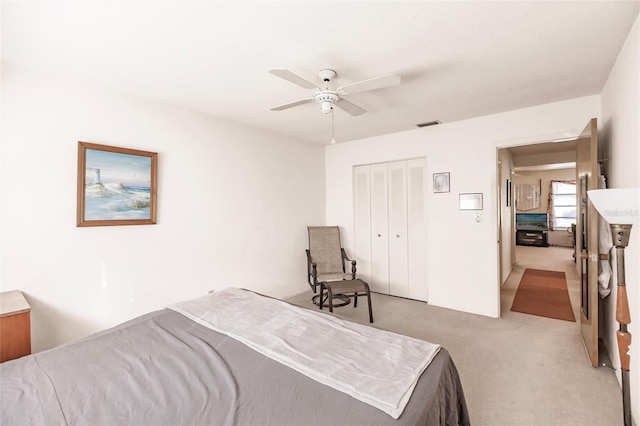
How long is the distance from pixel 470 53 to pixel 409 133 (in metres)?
2.12

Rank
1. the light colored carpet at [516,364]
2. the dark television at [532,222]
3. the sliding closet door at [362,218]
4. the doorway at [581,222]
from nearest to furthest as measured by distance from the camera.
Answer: the light colored carpet at [516,364]
the doorway at [581,222]
the sliding closet door at [362,218]
the dark television at [532,222]

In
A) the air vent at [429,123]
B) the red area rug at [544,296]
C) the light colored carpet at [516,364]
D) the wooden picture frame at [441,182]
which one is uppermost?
the air vent at [429,123]

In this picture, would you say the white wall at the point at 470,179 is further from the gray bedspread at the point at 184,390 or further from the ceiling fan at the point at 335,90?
the gray bedspread at the point at 184,390

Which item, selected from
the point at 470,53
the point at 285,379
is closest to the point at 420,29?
the point at 470,53

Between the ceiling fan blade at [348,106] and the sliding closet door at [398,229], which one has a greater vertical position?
the ceiling fan blade at [348,106]

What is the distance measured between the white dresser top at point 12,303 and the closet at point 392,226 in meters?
3.94

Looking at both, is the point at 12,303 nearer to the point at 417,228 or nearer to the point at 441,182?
the point at 417,228

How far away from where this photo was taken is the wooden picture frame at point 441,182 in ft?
12.8

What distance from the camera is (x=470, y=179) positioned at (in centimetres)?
371

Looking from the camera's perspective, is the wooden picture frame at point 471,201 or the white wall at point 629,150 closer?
the white wall at point 629,150

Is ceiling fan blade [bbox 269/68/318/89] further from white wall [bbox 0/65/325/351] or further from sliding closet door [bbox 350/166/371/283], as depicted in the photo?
sliding closet door [bbox 350/166/371/283]

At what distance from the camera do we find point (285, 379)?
1.31 metres

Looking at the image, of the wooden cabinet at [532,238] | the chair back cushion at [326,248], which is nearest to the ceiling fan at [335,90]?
the chair back cushion at [326,248]

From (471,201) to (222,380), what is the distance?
347 cm
